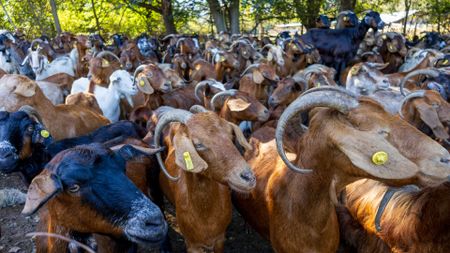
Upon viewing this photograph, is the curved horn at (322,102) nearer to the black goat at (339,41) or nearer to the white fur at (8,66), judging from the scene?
the black goat at (339,41)

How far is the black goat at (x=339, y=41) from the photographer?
1248cm

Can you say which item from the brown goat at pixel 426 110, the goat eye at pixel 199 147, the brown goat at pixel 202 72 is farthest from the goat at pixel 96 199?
the brown goat at pixel 202 72

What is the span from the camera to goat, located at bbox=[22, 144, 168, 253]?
2.65 meters

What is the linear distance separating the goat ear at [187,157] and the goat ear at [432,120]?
297 cm

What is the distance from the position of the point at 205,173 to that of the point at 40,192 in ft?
4.43

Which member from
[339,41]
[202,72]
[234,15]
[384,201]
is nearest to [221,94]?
[384,201]

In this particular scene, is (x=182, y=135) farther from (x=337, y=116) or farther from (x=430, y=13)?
(x=430, y=13)

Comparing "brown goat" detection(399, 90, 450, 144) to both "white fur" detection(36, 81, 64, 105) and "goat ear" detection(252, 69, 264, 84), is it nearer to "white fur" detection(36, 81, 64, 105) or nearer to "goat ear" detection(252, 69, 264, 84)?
"goat ear" detection(252, 69, 264, 84)

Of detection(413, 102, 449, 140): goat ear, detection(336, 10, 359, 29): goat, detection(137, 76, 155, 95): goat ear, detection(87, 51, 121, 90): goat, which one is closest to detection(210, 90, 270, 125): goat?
detection(137, 76, 155, 95): goat ear

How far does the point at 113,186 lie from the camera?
9.02 feet

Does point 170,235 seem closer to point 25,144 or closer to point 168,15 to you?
point 25,144

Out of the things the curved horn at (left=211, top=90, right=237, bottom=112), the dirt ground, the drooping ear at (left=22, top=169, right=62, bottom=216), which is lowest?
the dirt ground

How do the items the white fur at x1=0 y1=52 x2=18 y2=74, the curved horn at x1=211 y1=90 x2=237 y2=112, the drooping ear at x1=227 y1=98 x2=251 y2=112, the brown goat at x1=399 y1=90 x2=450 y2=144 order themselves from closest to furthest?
the brown goat at x1=399 y1=90 x2=450 y2=144
the drooping ear at x1=227 y1=98 x2=251 y2=112
the curved horn at x1=211 y1=90 x2=237 y2=112
the white fur at x1=0 y1=52 x2=18 y2=74

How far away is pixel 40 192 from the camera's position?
100 inches
